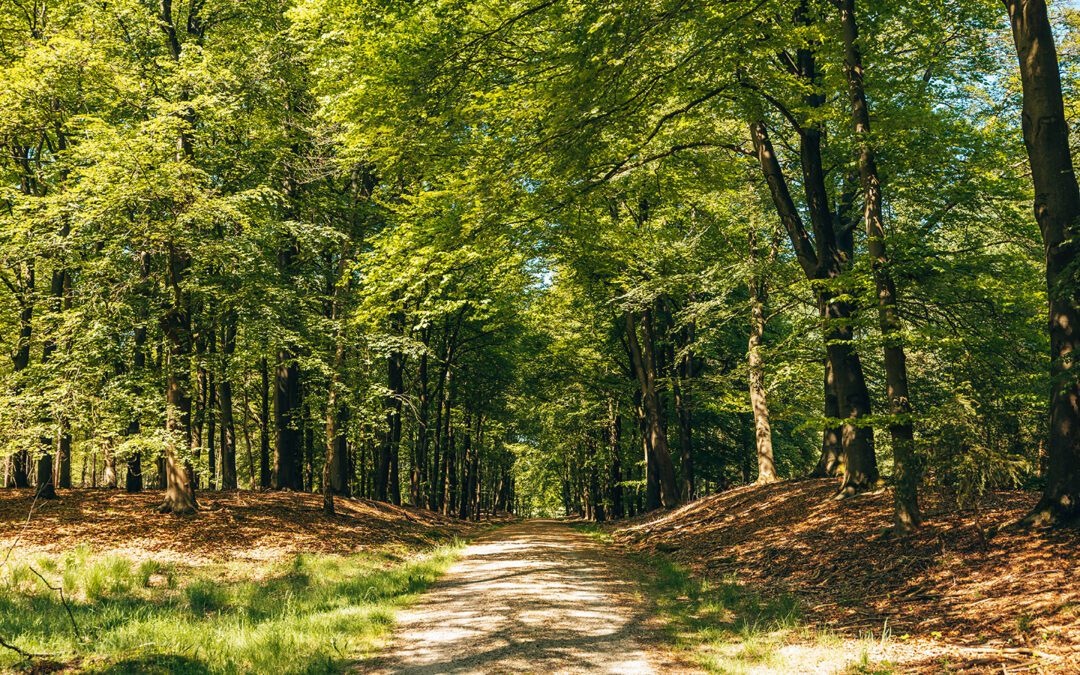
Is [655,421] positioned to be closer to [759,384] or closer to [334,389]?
[759,384]

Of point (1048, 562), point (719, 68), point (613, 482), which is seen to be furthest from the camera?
point (613, 482)

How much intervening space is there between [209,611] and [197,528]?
21.4ft

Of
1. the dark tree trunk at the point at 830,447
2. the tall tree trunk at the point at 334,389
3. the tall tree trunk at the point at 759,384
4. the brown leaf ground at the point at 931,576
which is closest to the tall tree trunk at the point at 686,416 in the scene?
the tall tree trunk at the point at 759,384

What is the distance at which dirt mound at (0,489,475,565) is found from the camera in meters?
13.4

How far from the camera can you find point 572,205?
1114 cm

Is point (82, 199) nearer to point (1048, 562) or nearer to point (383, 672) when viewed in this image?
point (383, 672)

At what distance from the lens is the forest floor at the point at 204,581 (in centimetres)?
611

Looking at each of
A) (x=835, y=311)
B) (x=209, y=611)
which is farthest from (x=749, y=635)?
(x=835, y=311)

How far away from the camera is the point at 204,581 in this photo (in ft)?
37.1

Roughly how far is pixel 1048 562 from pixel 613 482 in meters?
26.1

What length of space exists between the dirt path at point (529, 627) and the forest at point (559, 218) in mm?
345

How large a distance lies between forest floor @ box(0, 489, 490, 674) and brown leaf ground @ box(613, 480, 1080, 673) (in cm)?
524

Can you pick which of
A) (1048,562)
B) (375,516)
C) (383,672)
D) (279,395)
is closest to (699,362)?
(375,516)

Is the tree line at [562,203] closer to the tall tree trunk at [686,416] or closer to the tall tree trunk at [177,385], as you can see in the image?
the tall tree trunk at [177,385]
